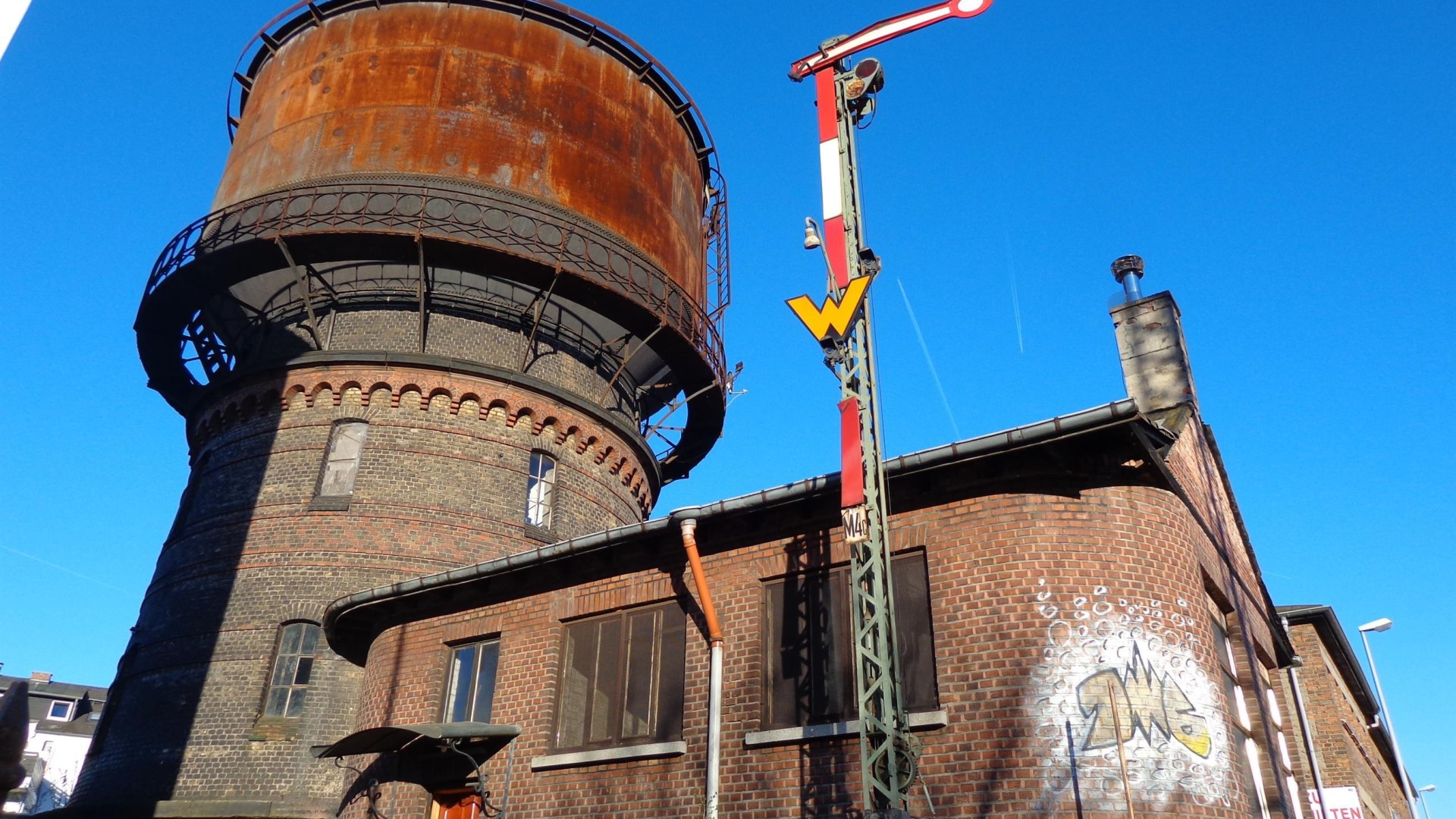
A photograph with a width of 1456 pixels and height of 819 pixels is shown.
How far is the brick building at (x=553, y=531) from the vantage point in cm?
866

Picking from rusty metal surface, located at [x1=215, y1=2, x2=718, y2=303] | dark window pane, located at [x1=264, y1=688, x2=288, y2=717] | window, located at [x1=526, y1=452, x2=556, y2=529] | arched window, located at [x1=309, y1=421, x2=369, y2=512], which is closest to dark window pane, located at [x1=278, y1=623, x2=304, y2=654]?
dark window pane, located at [x1=264, y1=688, x2=288, y2=717]

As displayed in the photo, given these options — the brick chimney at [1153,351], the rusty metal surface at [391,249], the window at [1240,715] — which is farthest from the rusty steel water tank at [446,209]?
the window at [1240,715]

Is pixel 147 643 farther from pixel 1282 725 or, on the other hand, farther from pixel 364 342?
pixel 1282 725

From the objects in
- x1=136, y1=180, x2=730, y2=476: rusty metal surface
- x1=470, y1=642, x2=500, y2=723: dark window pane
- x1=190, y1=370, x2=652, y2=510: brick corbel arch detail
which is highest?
x1=136, y1=180, x2=730, y2=476: rusty metal surface

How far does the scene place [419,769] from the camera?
39.8 ft

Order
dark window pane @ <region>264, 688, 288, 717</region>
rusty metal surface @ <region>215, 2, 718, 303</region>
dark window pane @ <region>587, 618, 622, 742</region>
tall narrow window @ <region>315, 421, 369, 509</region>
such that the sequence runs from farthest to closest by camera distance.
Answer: rusty metal surface @ <region>215, 2, 718, 303</region> → tall narrow window @ <region>315, 421, 369, 509</region> → dark window pane @ <region>264, 688, 288, 717</region> → dark window pane @ <region>587, 618, 622, 742</region>

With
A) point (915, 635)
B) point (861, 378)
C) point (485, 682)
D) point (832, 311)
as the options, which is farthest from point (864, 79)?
point (485, 682)

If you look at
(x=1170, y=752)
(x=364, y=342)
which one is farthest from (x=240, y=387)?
(x=1170, y=752)

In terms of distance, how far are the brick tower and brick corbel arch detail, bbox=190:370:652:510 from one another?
4 centimetres

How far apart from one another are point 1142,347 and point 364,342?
40.3 ft

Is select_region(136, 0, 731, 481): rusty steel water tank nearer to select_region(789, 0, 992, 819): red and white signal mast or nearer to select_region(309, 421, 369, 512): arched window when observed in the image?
select_region(309, 421, 369, 512): arched window

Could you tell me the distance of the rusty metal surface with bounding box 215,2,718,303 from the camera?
1736 cm

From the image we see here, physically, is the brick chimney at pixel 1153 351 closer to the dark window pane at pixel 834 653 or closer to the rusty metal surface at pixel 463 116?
the dark window pane at pixel 834 653

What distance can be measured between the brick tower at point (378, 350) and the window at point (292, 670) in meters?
0.04
